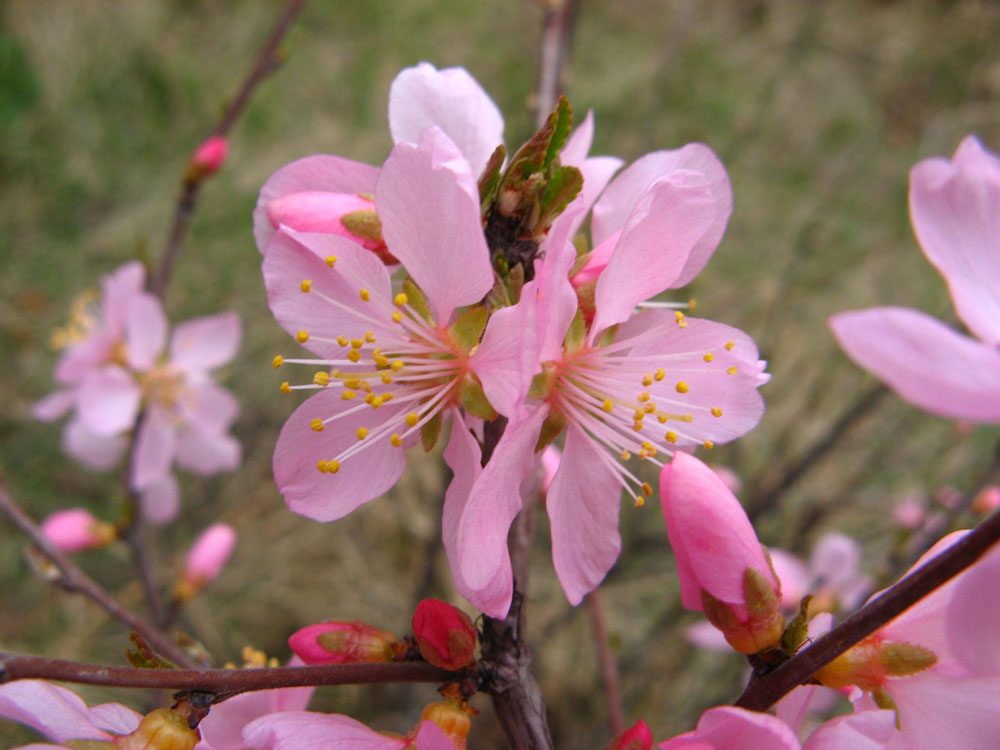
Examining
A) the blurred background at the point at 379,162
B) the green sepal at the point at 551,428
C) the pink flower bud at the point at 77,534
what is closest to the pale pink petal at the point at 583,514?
the green sepal at the point at 551,428

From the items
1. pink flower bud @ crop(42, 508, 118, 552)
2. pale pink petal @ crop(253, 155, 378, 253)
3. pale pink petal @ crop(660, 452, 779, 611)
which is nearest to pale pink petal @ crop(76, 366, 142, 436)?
pink flower bud @ crop(42, 508, 118, 552)

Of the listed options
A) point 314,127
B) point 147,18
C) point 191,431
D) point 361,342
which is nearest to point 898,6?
point 314,127

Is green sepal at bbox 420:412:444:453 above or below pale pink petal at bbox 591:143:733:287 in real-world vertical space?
below

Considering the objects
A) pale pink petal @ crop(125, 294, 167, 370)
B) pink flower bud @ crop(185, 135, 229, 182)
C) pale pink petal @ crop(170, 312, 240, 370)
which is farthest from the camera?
pale pink petal @ crop(170, 312, 240, 370)

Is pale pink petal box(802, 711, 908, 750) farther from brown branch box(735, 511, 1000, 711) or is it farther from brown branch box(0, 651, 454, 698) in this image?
brown branch box(0, 651, 454, 698)

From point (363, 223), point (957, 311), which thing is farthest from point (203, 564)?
point (957, 311)

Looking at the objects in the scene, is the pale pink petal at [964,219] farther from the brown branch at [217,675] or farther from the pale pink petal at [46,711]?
the pale pink petal at [46,711]

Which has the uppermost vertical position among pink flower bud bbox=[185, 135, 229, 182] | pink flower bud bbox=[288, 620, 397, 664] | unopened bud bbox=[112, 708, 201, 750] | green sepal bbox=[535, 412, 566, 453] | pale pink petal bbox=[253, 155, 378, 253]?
pale pink petal bbox=[253, 155, 378, 253]
